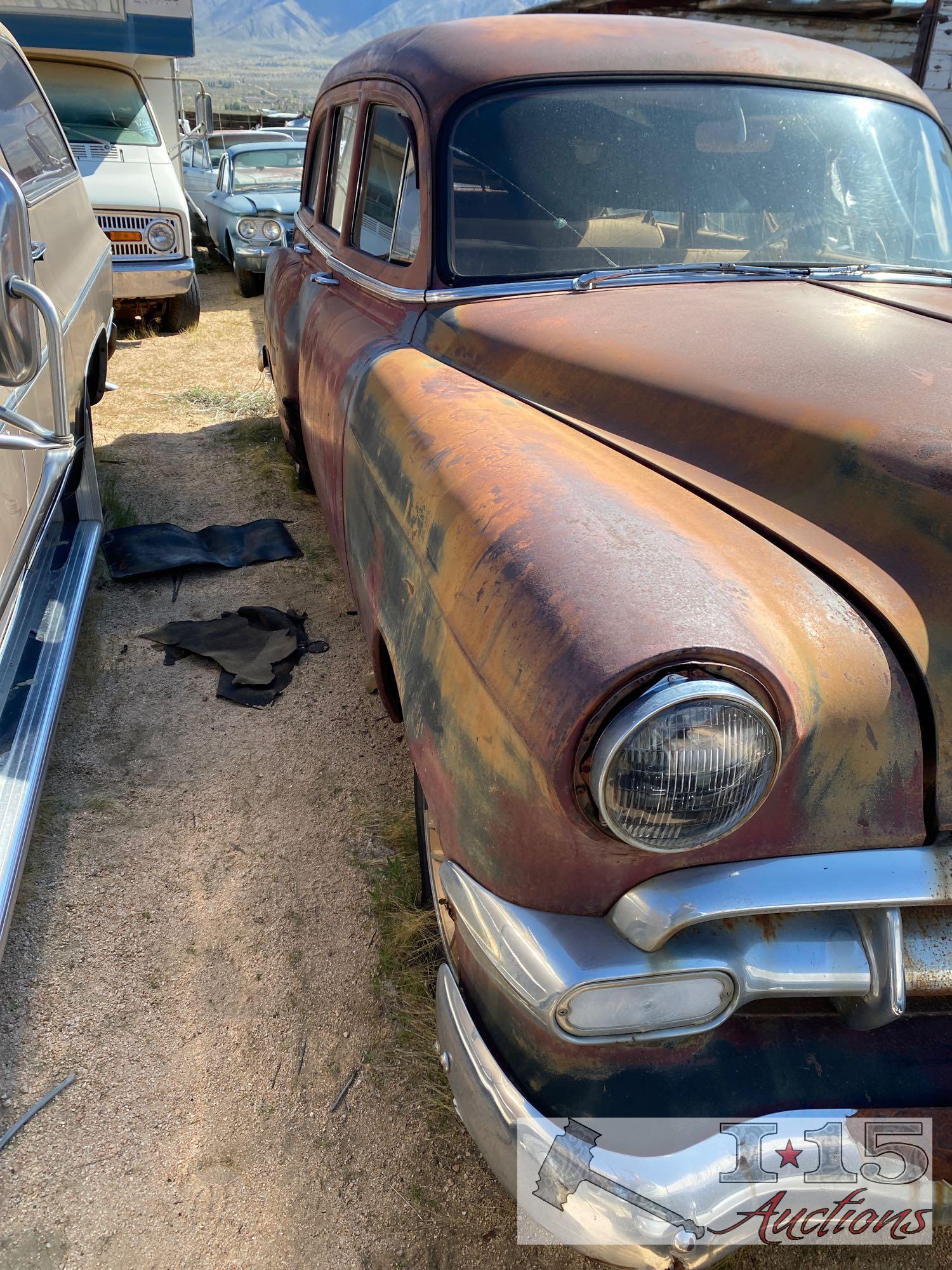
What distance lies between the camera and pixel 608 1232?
1.14 meters

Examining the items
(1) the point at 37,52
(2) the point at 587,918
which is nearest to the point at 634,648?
(2) the point at 587,918

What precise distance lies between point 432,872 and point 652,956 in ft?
2.42

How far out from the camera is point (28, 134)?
3381 millimetres

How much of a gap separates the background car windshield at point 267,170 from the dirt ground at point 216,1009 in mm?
7703

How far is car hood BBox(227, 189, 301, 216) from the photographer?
8.66 meters

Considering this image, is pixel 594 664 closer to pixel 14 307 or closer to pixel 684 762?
pixel 684 762

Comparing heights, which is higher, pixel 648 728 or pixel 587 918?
pixel 648 728

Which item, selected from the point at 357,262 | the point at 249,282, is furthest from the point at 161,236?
the point at 357,262

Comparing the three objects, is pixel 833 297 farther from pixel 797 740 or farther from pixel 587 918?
pixel 587 918

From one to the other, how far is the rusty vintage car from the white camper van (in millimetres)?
5604

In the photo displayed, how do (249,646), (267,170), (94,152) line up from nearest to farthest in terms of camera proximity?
(249,646) → (94,152) → (267,170)

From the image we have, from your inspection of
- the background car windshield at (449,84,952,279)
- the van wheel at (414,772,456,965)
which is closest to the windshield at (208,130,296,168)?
the background car windshield at (449,84,952,279)

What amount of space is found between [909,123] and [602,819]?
2.50 m

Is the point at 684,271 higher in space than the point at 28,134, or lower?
lower
